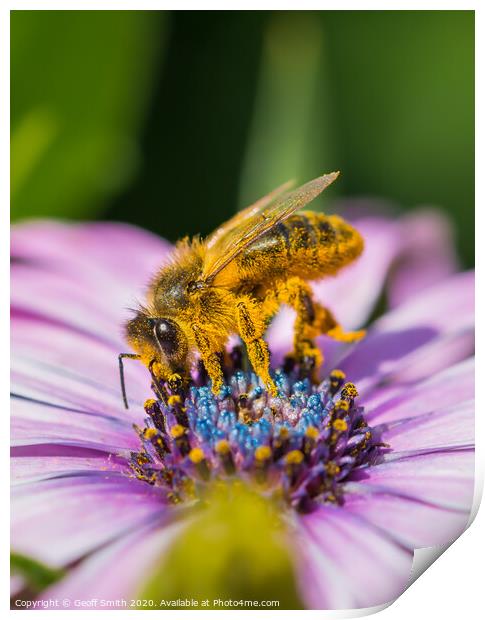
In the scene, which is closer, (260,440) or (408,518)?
(408,518)

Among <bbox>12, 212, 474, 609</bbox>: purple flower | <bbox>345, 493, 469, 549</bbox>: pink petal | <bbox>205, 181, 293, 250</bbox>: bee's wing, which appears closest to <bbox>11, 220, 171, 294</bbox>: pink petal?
<bbox>12, 212, 474, 609</bbox>: purple flower

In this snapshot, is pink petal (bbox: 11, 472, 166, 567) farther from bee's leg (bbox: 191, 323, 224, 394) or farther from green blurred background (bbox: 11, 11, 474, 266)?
green blurred background (bbox: 11, 11, 474, 266)

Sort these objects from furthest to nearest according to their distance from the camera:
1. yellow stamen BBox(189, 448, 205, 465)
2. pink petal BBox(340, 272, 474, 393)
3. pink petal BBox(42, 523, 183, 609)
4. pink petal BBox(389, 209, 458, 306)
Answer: pink petal BBox(389, 209, 458, 306) < pink petal BBox(340, 272, 474, 393) < yellow stamen BBox(189, 448, 205, 465) < pink petal BBox(42, 523, 183, 609)

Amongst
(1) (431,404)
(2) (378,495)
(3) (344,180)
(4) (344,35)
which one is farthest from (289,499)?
(4) (344,35)

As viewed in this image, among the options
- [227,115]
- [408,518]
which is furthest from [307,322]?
[227,115]

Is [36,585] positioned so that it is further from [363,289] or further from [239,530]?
[363,289]

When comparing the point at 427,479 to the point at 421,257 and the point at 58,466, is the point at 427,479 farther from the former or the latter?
the point at 421,257

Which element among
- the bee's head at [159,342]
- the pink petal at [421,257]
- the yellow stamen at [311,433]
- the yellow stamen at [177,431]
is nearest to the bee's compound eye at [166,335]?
the bee's head at [159,342]
